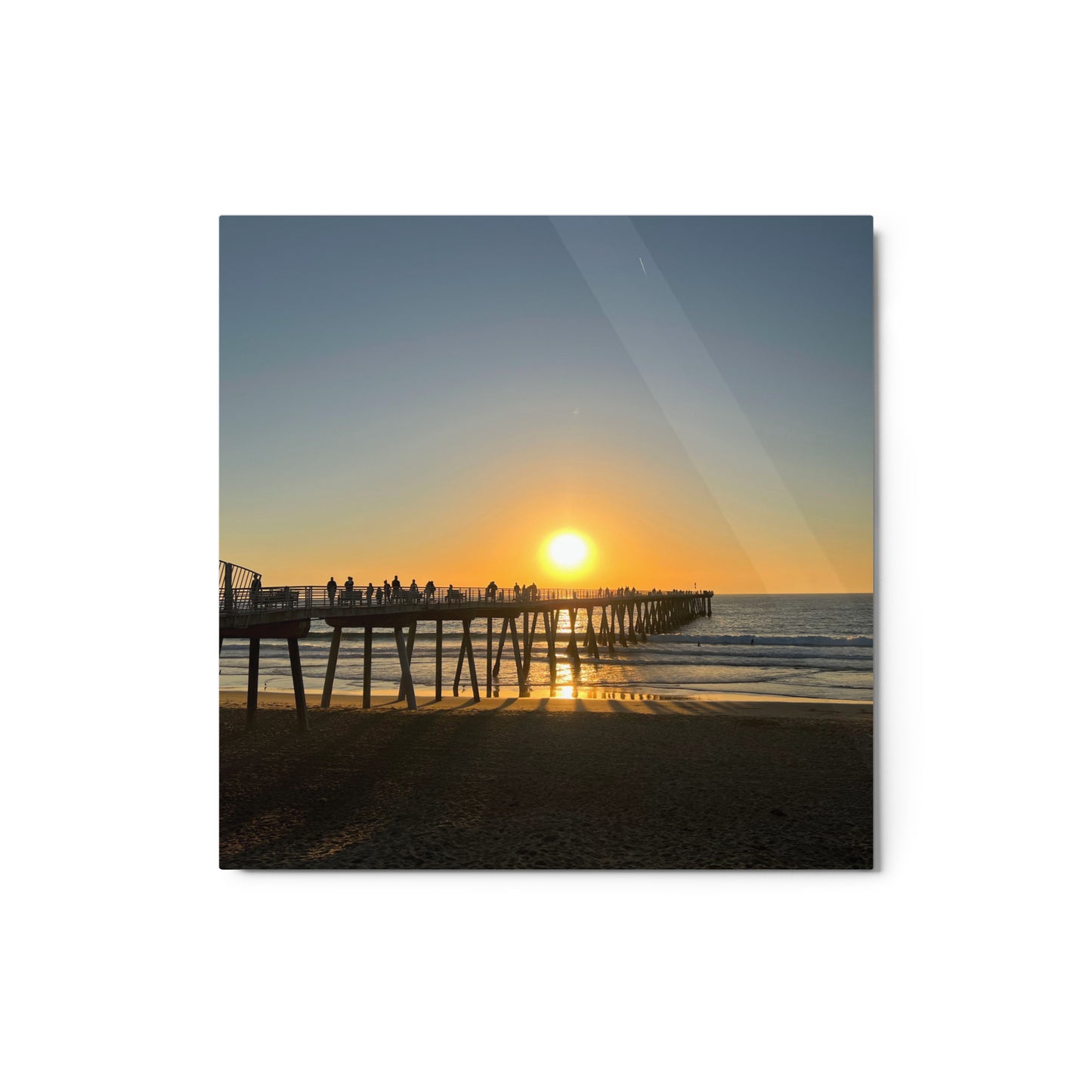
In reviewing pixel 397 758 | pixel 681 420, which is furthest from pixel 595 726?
pixel 681 420

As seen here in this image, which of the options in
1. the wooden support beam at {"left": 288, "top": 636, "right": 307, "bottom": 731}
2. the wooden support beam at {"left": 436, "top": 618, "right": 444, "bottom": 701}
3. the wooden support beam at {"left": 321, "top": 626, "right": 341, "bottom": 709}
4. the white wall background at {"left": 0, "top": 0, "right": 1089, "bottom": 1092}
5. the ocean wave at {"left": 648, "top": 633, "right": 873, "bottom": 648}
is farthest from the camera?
the wooden support beam at {"left": 436, "top": 618, "right": 444, "bottom": 701}

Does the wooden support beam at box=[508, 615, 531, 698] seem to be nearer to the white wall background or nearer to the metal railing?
the metal railing

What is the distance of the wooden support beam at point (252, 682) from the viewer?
4.82m

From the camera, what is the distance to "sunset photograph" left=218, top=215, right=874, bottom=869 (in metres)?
4.34

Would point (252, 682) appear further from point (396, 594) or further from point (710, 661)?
point (710, 661)

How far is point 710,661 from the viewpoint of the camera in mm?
9523

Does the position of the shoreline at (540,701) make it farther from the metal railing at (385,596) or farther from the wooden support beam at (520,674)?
the metal railing at (385,596)

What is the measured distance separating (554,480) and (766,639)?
2.79 metres

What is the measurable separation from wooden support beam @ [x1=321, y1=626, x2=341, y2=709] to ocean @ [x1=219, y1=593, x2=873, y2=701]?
67mm

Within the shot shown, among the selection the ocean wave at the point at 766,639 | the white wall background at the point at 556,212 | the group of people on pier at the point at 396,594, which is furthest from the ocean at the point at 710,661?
the group of people on pier at the point at 396,594

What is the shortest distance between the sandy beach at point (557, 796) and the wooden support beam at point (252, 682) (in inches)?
3.9

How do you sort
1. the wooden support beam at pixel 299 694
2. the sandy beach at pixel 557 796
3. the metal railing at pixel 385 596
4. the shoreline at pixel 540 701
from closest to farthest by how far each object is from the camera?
the sandy beach at pixel 557 796 → the shoreline at pixel 540 701 → the metal railing at pixel 385 596 → the wooden support beam at pixel 299 694

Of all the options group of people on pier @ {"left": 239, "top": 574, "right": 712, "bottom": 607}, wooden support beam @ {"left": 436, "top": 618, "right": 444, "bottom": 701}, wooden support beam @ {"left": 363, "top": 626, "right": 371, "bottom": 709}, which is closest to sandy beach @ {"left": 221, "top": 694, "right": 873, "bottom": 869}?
group of people on pier @ {"left": 239, "top": 574, "right": 712, "bottom": 607}
